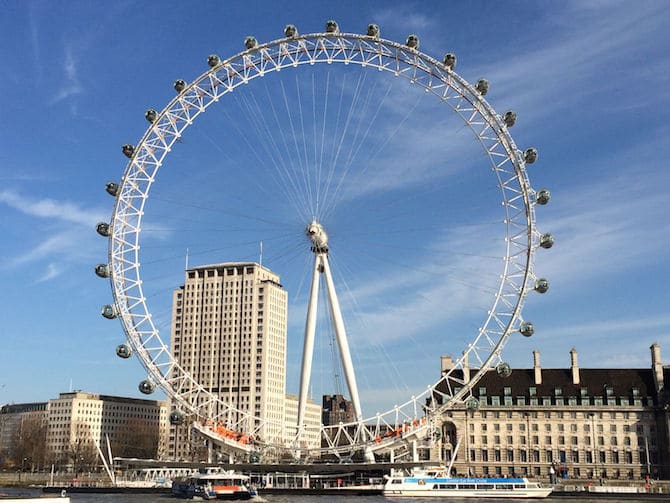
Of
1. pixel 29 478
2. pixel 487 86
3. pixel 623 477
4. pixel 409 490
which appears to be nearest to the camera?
pixel 487 86

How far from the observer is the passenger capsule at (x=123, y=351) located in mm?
84812

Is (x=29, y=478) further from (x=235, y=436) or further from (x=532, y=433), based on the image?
(x=532, y=433)

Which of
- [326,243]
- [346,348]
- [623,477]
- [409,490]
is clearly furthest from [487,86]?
[623,477]

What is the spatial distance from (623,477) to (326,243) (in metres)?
61.9

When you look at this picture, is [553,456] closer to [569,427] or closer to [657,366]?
[569,427]

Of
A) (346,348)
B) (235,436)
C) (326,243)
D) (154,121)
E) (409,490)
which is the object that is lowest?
(409,490)

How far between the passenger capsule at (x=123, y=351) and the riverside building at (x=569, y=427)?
179ft

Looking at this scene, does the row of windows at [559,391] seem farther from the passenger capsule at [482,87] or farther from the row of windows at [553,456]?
the passenger capsule at [482,87]

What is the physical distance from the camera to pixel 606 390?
407 feet

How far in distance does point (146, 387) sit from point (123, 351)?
460 centimetres

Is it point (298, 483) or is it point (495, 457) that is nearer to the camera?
point (298, 483)

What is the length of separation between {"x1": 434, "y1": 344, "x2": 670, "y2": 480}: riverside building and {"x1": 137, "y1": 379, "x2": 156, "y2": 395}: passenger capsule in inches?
2018

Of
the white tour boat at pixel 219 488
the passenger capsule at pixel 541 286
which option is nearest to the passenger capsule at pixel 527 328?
the passenger capsule at pixel 541 286

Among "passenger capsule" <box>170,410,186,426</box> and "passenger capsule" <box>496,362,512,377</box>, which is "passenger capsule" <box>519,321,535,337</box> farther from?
"passenger capsule" <box>170,410,186,426</box>
